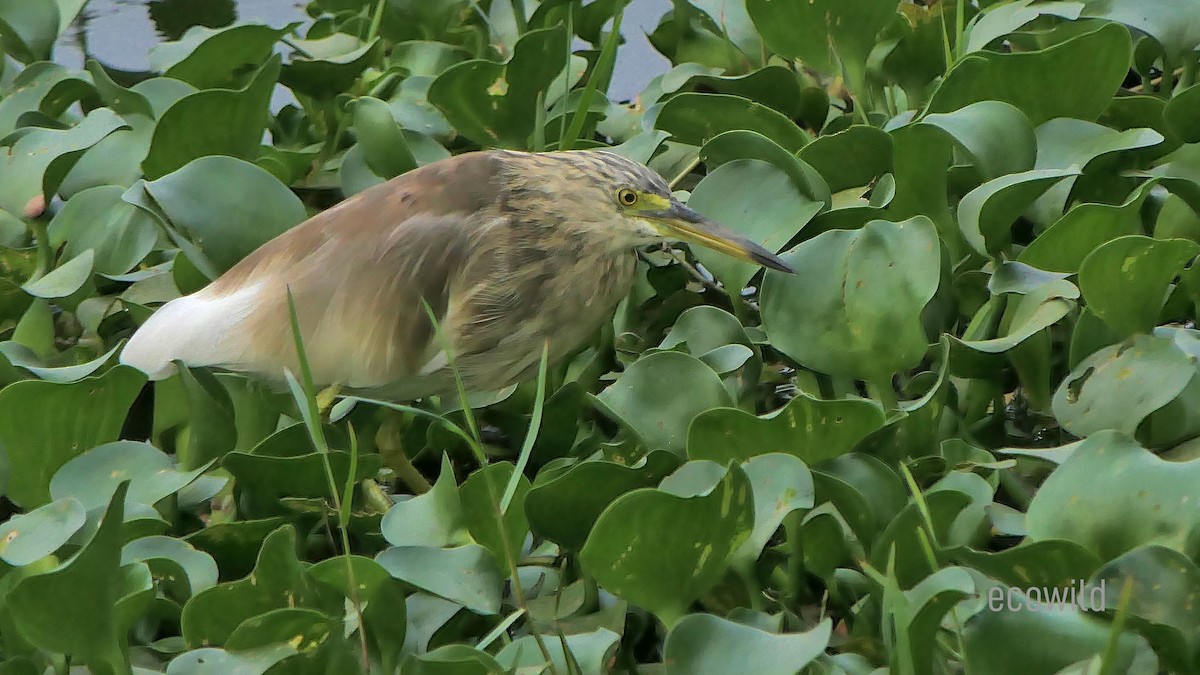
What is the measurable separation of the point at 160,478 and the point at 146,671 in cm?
34

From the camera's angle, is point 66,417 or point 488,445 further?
point 488,445

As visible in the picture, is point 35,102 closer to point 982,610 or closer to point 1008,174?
point 1008,174

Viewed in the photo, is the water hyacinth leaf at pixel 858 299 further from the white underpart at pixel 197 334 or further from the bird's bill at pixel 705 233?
the white underpart at pixel 197 334

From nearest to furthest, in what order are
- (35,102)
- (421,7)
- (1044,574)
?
1. (1044,574)
2. (35,102)
3. (421,7)

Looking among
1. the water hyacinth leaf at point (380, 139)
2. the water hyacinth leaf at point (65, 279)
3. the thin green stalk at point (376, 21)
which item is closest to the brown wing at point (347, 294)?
the water hyacinth leaf at point (65, 279)

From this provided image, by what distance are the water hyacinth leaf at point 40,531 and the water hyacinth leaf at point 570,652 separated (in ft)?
1.66

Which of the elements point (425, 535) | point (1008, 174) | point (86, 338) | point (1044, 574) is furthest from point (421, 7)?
point (1044, 574)

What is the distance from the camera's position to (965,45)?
2.67 m

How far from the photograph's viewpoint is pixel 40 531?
1.71 meters

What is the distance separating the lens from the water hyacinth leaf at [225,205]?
7.60ft

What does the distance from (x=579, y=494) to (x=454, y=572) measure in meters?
0.17

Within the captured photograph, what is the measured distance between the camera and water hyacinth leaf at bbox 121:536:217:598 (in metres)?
1.76

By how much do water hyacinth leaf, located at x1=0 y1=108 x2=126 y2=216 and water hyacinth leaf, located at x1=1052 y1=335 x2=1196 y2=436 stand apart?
1630 mm

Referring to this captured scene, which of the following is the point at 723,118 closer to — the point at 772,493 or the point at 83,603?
the point at 772,493
